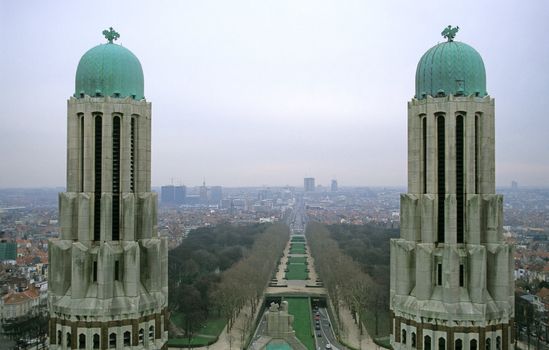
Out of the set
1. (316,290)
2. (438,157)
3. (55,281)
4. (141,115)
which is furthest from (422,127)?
(316,290)

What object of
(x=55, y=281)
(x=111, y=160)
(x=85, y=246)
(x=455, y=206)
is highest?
(x=111, y=160)

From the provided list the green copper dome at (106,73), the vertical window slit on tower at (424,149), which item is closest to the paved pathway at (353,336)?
the vertical window slit on tower at (424,149)

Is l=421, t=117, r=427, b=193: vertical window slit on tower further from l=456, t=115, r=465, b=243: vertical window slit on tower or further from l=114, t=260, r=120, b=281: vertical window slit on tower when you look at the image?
l=114, t=260, r=120, b=281: vertical window slit on tower

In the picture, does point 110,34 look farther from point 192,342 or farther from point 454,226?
point 192,342

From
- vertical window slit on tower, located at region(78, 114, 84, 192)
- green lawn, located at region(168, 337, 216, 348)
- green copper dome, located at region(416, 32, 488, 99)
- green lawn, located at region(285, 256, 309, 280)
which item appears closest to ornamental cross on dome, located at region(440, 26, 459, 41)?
green copper dome, located at region(416, 32, 488, 99)

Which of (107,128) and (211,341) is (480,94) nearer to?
(107,128)

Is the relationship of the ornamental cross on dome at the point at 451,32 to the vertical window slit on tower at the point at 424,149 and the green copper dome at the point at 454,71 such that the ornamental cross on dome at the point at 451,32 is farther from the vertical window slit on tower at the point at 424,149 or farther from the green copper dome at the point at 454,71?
the vertical window slit on tower at the point at 424,149
